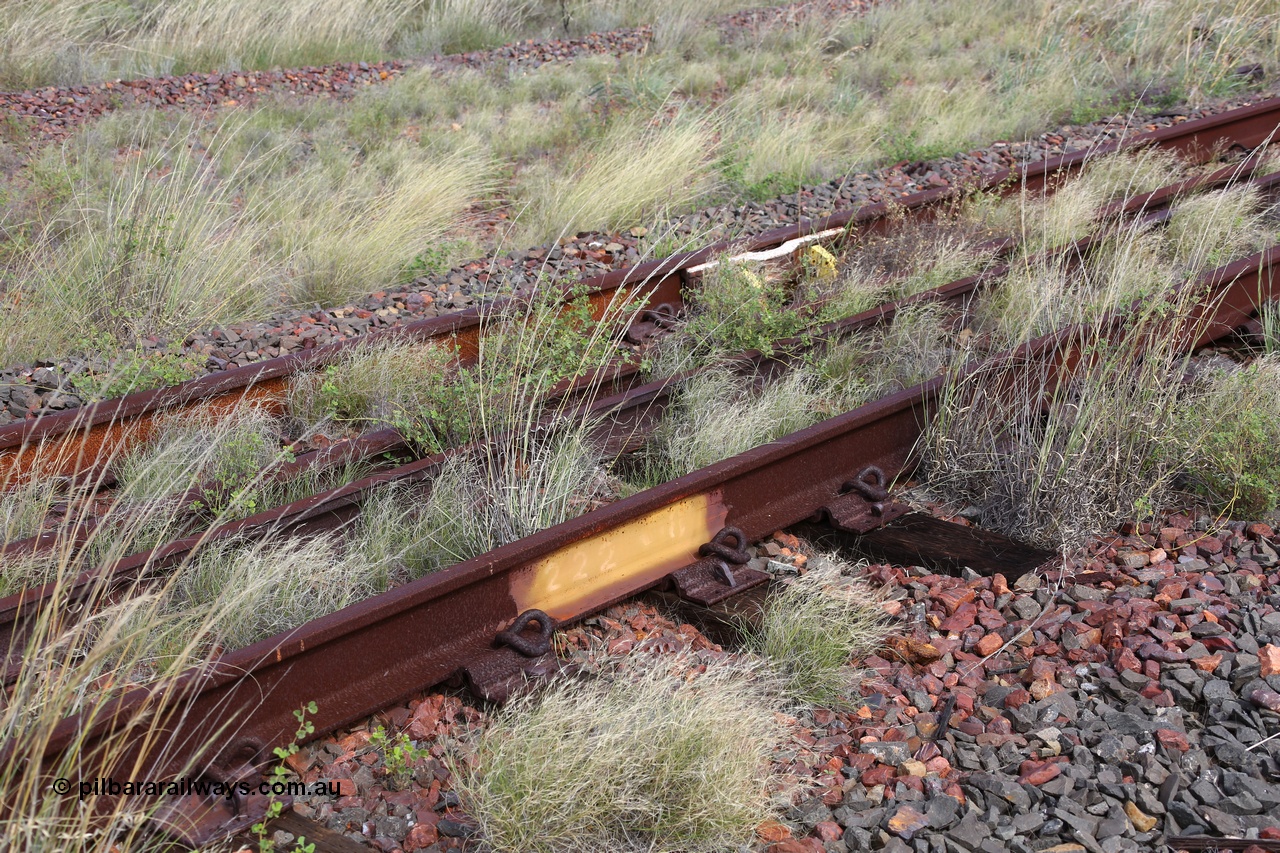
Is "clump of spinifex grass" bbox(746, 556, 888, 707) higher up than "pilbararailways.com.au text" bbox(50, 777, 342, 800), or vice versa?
"pilbararailways.com.au text" bbox(50, 777, 342, 800)

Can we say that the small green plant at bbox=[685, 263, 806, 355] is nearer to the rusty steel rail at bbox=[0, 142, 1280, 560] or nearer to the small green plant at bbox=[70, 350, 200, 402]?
the rusty steel rail at bbox=[0, 142, 1280, 560]

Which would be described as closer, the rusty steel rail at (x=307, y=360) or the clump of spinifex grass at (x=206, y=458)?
the clump of spinifex grass at (x=206, y=458)

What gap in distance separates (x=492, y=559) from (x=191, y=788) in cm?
111

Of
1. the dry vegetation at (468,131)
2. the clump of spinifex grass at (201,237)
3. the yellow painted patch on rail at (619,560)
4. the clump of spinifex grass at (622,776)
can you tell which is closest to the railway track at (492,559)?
the yellow painted patch on rail at (619,560)

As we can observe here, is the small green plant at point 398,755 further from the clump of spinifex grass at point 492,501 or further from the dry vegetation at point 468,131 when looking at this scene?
the dry vegetation at point 468,131

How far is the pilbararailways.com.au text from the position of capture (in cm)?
294

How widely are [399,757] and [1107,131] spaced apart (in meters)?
8.79

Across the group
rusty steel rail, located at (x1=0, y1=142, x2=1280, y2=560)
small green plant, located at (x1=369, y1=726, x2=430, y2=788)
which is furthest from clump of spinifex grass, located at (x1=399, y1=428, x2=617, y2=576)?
small green plant, located at (x1=369, y1=726, x2=430, y2=788)

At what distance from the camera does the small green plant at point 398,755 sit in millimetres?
3344

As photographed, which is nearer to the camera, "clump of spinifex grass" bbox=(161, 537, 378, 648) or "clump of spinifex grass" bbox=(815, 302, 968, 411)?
"clump of spinifex grass" bbox=(161, 537, 378, 648)

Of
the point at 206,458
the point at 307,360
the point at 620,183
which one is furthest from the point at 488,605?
the point at 620,183

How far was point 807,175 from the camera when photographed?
9.14 m

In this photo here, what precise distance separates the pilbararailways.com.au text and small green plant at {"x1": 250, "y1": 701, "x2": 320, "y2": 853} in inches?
1.2

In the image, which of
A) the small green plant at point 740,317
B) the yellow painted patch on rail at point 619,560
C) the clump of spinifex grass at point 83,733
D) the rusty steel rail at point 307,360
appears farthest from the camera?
the small green plant at point 740,317
